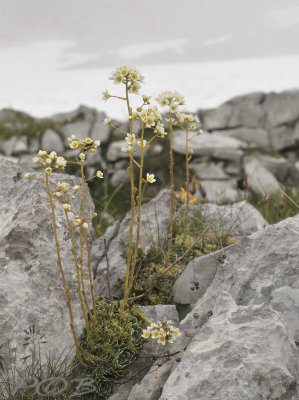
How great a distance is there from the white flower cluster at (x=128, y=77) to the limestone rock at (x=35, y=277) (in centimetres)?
96

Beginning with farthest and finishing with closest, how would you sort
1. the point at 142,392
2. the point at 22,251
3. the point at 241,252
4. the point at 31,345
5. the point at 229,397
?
the point at 241,252
the point at 22,251
the point at 31,345
the point at 142,392
the point at 229,397

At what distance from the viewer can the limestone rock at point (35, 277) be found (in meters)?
3.12

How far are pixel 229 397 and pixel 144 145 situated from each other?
59.8 inches

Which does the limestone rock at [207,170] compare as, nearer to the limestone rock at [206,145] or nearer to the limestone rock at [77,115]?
the limestone rock at [206,145]

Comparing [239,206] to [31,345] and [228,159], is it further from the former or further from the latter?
[228,159]

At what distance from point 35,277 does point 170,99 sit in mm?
1644

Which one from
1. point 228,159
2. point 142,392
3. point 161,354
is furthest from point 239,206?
point 228,159

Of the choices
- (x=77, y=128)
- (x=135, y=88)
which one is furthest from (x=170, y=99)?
(x=77, y=128)

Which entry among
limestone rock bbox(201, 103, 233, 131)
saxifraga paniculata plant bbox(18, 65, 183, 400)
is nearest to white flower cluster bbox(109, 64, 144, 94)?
saxifraga paniculata plant bbox(18, 65, 183, 400)

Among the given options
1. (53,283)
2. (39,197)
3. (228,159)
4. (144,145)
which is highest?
(144,145)

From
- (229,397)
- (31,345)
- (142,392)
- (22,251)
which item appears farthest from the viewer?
(22,251)

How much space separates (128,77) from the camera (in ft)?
10.2

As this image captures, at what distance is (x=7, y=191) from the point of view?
385 cm

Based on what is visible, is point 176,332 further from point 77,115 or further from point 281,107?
point 281,107
